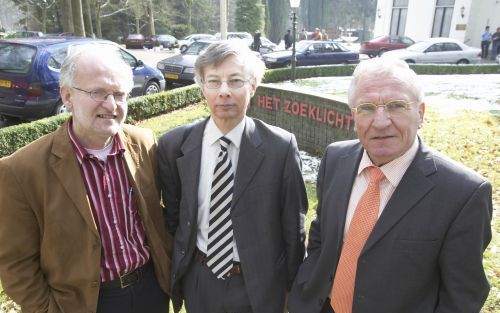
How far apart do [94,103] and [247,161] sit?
835mm

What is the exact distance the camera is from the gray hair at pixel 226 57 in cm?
197

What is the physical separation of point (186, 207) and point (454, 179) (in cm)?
137

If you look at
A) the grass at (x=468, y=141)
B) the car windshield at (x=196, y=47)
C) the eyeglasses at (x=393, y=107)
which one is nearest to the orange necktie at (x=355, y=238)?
the eyeglasses at (x=393, y=107)

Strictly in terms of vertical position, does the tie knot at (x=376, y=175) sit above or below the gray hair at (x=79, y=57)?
below

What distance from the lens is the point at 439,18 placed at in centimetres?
2480

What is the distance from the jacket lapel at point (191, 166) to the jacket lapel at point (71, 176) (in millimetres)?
514

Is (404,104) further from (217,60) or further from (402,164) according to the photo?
(217,60)

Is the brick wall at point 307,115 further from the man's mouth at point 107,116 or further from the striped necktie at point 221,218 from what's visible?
the man's mouth at point 107,116

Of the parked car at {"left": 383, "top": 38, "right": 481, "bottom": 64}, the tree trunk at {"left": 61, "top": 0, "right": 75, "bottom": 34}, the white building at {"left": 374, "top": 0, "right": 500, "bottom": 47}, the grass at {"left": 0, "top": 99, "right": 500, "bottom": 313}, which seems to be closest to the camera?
the grass at {"left": 0, "top": 99, "right": 500, "bottom": 313}

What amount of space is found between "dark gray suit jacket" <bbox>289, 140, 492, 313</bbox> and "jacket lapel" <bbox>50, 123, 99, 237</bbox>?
1350mm

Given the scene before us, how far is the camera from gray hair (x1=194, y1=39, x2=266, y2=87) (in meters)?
1.97

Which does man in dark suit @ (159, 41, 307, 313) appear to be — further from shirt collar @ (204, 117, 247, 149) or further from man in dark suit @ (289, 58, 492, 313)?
man in dark suit @ (289, 58, 492, 313)

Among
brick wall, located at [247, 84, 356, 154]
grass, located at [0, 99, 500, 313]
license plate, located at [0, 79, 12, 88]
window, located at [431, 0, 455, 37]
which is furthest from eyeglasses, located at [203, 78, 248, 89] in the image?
window, located at [431, 0, 455, 37]

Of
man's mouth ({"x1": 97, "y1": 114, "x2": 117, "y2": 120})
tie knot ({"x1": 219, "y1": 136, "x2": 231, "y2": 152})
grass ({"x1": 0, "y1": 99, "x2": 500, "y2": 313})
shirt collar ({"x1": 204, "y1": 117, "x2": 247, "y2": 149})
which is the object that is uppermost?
man's mouth ({"x1": 97, "y1": 114, "x2": 117, "y2": 120})
